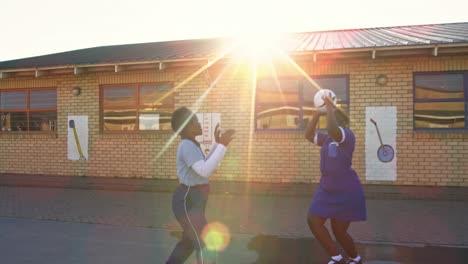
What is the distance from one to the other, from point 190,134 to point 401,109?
251 inches

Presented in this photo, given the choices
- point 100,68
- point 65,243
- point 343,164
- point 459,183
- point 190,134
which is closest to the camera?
point 190,134

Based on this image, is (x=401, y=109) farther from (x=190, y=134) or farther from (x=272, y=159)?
(x=190, y=134)

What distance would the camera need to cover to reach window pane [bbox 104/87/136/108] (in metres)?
10.8

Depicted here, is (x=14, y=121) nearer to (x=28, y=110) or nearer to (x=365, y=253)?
(x=28, y=110)

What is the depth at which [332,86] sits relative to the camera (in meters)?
9.38

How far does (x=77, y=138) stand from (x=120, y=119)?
1.20 meters

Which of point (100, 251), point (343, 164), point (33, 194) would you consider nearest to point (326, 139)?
point (343, 164)

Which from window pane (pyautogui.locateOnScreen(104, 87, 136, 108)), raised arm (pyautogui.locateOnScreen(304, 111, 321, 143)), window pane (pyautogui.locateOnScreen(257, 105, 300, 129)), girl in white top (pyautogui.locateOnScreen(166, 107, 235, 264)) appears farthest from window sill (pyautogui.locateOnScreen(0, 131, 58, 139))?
raised arm (pyautogui.locateOnScreen(304, 111, 321, 143))

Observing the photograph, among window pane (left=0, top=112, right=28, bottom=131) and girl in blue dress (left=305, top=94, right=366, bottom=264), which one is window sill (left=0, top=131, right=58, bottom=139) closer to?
window pane (left=0, top=112, right=28, bottom=131)

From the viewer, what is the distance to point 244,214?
7.51m

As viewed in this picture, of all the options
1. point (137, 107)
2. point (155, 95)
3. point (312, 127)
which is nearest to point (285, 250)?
point (312, 127)

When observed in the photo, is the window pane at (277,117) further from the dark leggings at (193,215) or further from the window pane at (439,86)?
the dark leggings at (193,215)

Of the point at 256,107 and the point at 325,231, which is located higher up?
the point at 256,107

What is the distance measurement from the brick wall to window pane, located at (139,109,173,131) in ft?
1.03
